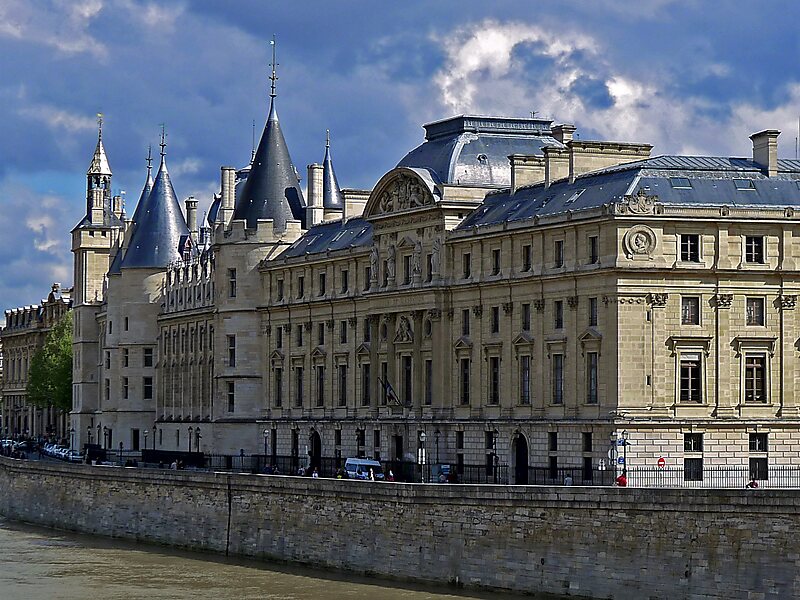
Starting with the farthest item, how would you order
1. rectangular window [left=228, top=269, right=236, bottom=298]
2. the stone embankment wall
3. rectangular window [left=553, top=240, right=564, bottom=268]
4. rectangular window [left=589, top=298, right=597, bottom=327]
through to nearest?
rectangular window [left=228, top=269, right=236, bottom=298], rectangular window [left=553, top=240, right=564, bottom=268], rectangular window [left=589, top=298, right=597, bottom=327], the stone embankment wall

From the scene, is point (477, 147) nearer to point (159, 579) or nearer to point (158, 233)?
point (159, 579)

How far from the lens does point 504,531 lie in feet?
226

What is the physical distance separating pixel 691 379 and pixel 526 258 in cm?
950

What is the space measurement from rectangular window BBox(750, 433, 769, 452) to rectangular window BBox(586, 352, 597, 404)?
19.9 feet

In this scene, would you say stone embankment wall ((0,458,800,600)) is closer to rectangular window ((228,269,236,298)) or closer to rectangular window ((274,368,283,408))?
rectangular window ((274,368,283,408))

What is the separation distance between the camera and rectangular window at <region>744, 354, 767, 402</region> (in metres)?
86.9

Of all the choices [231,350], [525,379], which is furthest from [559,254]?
[231,350]

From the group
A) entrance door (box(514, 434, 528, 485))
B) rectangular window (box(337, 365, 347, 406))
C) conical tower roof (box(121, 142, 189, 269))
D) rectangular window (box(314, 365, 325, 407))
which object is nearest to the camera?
entrance door (box(514, 434, 528, 485))

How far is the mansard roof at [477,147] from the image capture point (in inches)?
4023

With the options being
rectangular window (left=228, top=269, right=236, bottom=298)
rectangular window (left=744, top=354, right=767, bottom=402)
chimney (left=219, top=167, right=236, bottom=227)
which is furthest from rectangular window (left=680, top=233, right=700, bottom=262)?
chimney (left=219, top=167, right=236, bottom=227)

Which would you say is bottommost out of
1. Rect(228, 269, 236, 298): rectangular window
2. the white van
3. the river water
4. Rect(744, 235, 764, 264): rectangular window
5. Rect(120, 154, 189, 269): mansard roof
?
the river water

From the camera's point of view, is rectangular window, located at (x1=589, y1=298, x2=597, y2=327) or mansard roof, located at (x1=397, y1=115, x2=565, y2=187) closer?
rectangular window, located at (x1=589, y1=298, x2=597, y2=327)

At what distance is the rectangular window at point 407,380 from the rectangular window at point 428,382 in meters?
1.49

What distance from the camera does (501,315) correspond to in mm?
94312
